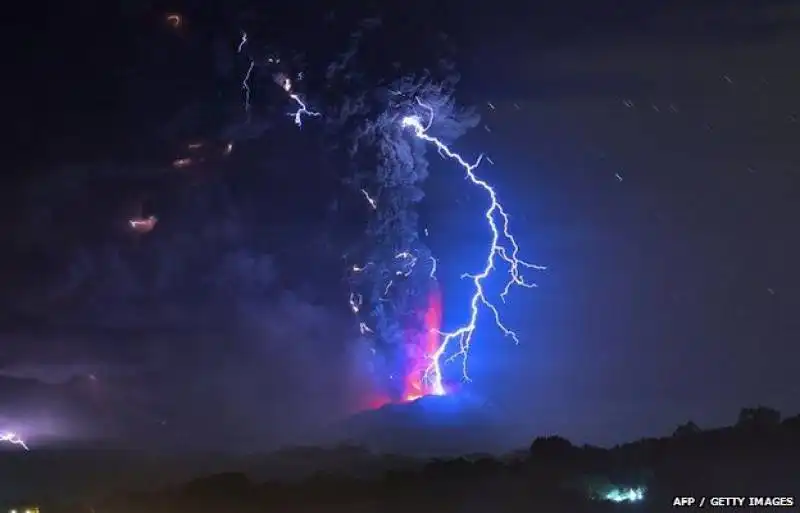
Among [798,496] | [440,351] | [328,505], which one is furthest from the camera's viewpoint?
[328,505]

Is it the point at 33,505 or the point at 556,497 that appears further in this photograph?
the point at 33,505

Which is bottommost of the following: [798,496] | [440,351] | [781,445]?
[798,496]

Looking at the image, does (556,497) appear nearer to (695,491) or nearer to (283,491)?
(695,491)

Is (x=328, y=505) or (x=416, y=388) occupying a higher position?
(x=416, y=388)

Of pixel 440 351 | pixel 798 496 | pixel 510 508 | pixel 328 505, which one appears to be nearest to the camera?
pixel 798 496

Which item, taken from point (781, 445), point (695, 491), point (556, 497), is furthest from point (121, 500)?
point (781, 445)

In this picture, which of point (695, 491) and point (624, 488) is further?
point (624, 488)

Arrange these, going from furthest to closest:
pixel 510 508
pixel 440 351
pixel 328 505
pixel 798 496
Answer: pixel 328 505, pixel 510 508, pixel 440 351, pixel 798 496

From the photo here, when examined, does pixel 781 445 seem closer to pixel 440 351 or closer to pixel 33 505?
pixel 440 351

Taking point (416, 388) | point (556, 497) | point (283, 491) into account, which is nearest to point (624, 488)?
point (556, 497)
